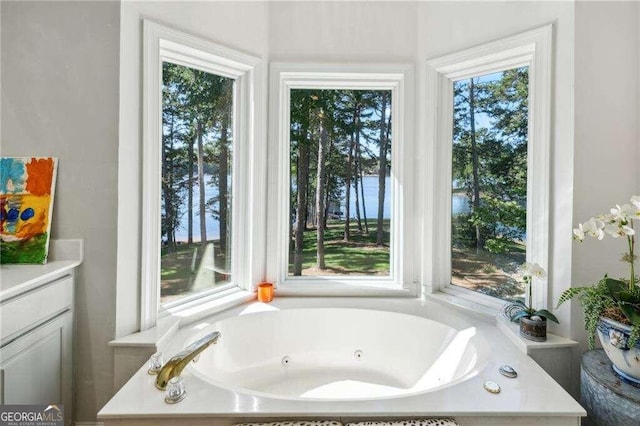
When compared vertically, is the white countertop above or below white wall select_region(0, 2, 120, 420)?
below

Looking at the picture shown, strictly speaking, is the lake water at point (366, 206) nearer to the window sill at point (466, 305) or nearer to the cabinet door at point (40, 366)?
the window sill at point (466, 305)

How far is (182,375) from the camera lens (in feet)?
4.03

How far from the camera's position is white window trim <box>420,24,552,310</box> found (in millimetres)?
1597

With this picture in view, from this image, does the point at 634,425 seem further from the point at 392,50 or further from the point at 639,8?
the point at 392,50

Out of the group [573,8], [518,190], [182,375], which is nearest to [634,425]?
[518,190]

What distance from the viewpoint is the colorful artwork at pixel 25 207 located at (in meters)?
1.44

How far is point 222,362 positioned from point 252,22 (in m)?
2.10

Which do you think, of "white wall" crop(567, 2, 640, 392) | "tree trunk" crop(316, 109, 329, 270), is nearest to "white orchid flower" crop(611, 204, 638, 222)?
"white wall" crop(567, 2, 640, 392)

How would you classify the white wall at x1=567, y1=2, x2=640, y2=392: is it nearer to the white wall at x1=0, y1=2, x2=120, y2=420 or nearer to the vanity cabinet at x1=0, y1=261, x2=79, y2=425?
the white wall at x1=0, y1=2, x2=120, y2=420

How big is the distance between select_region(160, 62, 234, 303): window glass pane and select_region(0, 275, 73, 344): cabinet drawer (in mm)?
433

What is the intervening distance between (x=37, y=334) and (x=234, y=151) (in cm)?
136

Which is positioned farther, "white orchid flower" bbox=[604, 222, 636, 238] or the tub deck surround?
"white orchid flower" bbox=[604, 222, 636, 238]

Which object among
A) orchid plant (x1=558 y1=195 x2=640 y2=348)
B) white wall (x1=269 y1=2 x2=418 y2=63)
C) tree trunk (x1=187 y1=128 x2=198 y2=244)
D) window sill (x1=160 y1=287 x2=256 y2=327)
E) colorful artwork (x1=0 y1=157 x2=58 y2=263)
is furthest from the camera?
white wall (x1=269 y1=2 x2=418 y2=63)

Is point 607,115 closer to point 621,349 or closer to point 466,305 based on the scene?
point 621,349
